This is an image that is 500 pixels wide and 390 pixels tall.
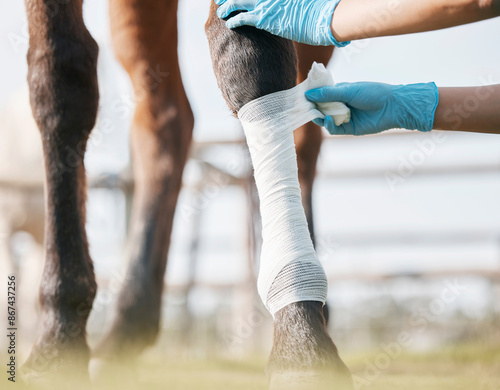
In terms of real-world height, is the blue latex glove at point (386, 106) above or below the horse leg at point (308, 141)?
above

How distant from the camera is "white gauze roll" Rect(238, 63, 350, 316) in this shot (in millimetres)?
997

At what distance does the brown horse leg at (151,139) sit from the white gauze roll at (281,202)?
863 millimetres

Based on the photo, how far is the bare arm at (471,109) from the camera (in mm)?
1262

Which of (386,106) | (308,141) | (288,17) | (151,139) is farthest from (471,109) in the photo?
(151,139)

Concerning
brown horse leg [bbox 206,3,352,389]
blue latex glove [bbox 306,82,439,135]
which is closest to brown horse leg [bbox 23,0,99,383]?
brown horse leg [bbox 206,3,352,389]

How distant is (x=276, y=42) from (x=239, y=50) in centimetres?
8

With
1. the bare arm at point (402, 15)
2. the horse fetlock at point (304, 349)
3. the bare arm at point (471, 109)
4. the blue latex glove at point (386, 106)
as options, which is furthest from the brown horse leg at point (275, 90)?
the bare arm at point (471, 109)

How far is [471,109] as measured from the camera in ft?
4.22

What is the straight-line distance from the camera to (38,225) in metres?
4.09

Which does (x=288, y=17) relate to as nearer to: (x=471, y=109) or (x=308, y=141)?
(x=471, y=109)

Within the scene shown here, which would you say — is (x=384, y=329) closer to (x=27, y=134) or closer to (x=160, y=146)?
(x=27, y=134)

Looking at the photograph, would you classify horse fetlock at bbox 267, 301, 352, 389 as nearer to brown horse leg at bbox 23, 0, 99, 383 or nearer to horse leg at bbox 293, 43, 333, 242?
brown horse leg at bbox 23, 0, 99, 383

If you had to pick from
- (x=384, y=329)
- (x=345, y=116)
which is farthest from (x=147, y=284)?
(x=384, y=329)

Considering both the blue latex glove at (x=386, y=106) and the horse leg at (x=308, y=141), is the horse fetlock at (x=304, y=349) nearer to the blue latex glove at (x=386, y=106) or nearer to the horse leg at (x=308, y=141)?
the blue latex glove at (x=386, y=106)
